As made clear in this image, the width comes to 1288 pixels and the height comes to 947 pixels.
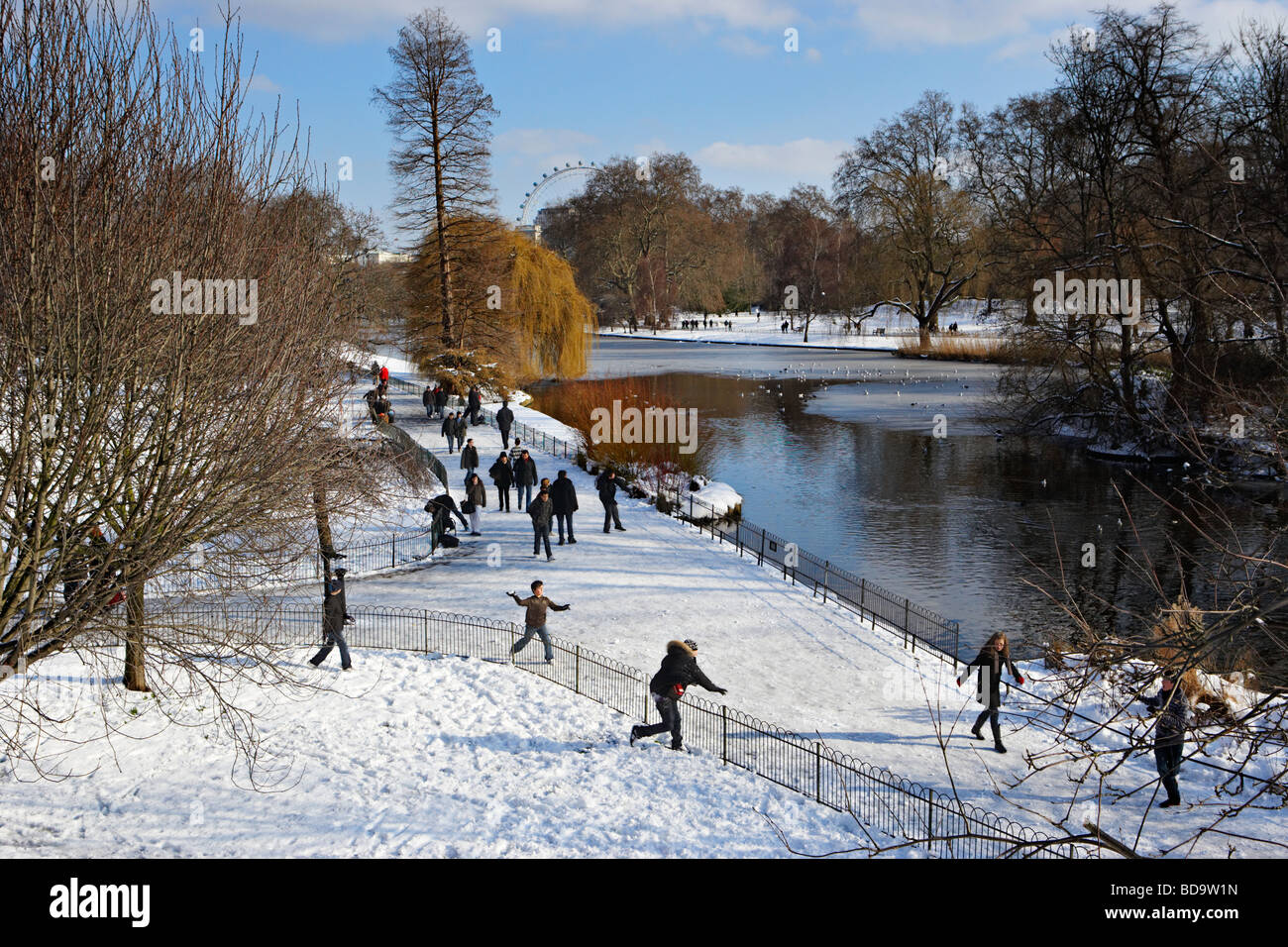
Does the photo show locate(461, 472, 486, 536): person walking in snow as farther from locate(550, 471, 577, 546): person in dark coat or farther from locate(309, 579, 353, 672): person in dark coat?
locate(309, 579, 353, 672): person in dark coat

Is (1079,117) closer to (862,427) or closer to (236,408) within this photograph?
(862,427)

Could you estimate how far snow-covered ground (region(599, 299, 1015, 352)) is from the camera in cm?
8231

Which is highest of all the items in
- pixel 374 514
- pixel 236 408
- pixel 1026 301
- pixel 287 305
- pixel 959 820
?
pixel 1026 301

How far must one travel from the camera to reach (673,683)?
11.3 meters

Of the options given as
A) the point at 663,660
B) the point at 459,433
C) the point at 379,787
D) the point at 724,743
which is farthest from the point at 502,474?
the point at 379,787

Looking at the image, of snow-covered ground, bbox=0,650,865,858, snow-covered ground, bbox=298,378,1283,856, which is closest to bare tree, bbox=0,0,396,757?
snow-covered ground, bbox=0,650,865,858

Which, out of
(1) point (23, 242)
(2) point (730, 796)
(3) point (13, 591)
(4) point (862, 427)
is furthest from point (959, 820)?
(4) point (862, 427)

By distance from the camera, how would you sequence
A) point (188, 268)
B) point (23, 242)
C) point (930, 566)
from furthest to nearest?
point (930, 566) < point (188, 268) < point (23, 242)

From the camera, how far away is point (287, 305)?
10406 mm

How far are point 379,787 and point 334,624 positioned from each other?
3.14 meters

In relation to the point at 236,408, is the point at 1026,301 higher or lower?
higher

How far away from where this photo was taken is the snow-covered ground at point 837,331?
8231 cm

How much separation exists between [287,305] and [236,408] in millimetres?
1377
